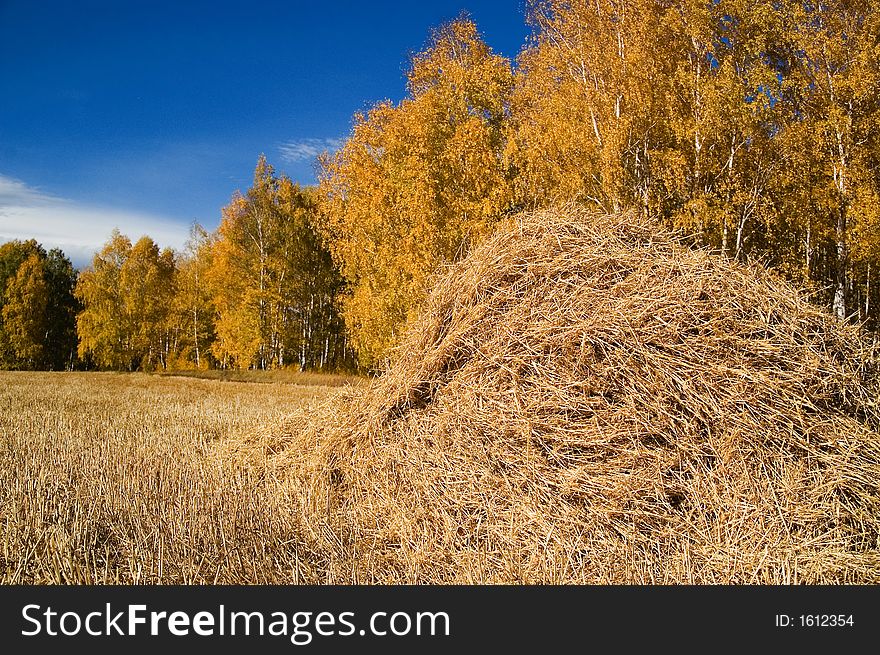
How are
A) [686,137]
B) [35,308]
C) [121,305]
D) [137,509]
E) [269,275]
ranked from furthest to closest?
1. [35,308]
2. [121,305]
3. [269,275]
4. [686,137]
5. [137,509]

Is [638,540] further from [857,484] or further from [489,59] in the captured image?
[489,59]

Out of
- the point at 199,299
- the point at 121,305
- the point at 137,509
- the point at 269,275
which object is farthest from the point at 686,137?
the point at 121,305

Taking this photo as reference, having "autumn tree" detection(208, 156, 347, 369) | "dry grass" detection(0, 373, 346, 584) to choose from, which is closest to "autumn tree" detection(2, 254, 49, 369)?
"autumn tree" detection(208, 156, 347, 369)

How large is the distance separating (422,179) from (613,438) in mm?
13071

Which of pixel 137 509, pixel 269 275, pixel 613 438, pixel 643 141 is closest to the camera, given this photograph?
pixel 613 438

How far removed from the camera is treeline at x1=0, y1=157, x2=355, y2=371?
31.8 meters

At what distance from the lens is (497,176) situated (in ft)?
55.7

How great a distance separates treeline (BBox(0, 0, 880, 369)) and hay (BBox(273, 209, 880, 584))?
206 inches

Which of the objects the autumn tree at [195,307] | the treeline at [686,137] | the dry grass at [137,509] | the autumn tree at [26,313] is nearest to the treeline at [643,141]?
the treeline at [686,137]

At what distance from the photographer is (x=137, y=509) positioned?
569 centimetres

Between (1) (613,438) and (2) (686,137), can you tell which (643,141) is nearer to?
(2) (686,137)

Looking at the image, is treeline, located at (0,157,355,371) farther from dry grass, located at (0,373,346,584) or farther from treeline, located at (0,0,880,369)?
dry grass, located at (0,373,346,584)

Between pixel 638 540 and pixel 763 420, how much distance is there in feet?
4.57

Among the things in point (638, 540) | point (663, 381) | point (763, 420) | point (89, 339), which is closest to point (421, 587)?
point (638, 540)
